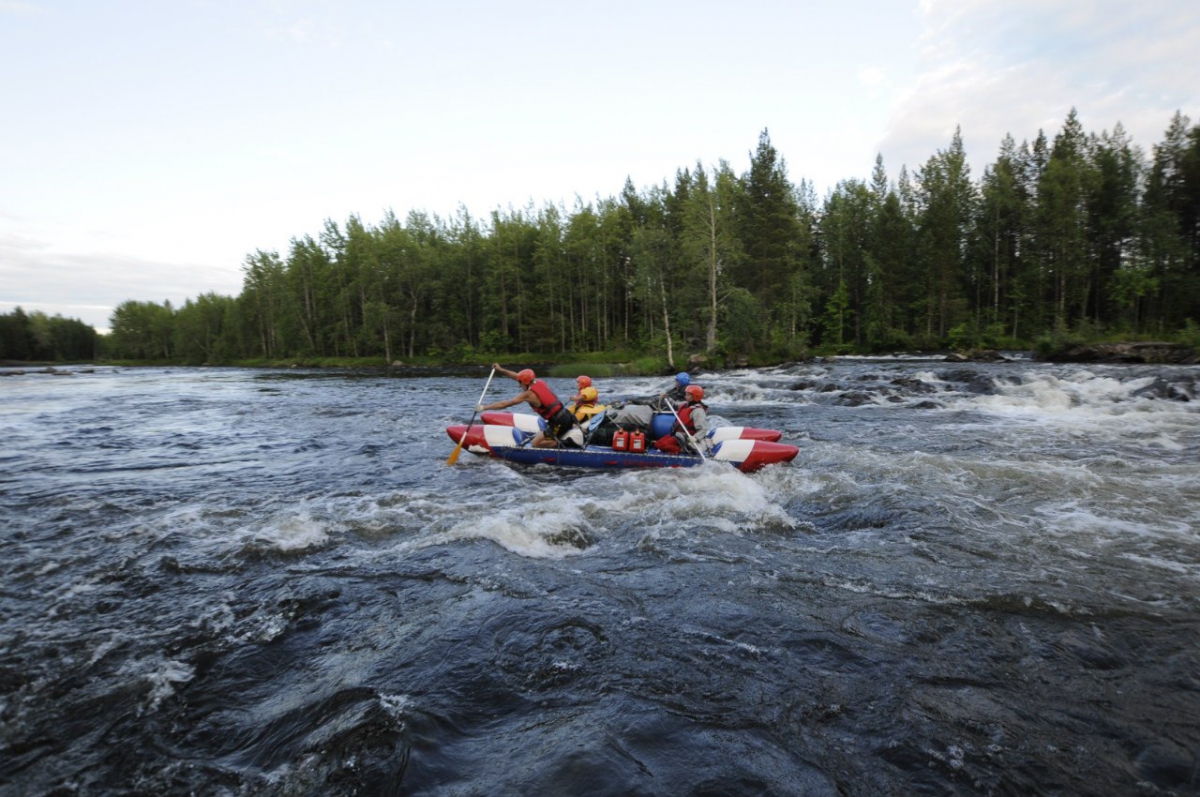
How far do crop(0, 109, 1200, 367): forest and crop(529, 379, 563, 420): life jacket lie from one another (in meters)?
24.1

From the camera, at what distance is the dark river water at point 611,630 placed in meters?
3.15

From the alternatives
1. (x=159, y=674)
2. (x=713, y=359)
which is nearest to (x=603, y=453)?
(x=159, y=674)

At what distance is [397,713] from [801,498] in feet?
20.6

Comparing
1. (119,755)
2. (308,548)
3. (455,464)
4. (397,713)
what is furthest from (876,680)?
(455,464)

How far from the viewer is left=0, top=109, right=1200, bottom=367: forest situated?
35.9 m

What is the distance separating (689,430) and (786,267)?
29438 mm

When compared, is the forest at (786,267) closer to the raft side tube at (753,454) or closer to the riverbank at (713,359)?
the riverbank at (713,359)

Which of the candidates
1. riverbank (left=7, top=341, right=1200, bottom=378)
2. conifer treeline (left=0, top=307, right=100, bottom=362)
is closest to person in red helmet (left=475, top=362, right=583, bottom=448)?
riverbank (left=7, top=341, right=1200, bottom=378)

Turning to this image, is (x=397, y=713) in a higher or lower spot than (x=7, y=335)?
lower

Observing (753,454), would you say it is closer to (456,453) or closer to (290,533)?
(456,453)

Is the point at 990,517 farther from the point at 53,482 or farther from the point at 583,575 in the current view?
the point at 53,482

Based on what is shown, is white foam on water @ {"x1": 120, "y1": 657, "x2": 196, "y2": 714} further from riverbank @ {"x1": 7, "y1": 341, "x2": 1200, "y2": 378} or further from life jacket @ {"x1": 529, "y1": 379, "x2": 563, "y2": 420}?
riverbank @ {"x1": 7, "y1": 341, "x2": 1200, "y2": 378}

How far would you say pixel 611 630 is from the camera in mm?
4637

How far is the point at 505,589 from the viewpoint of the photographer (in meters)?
5.40
